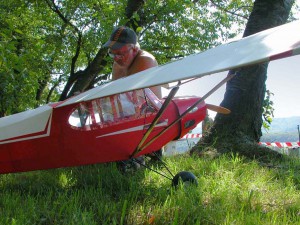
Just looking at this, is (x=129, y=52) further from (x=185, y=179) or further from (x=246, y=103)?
(x=246, y=103)

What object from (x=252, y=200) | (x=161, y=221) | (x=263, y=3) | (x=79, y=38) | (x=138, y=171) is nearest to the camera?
(x=161, y=221)

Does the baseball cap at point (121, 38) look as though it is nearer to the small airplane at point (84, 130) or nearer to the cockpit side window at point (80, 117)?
the small airplane at point (84, 130)

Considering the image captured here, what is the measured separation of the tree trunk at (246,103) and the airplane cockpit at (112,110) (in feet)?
6.53

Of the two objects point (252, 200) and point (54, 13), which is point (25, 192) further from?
point (54, 13)

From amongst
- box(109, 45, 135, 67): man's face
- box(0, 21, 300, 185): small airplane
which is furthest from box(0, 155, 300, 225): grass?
box(109, 45, 135, 67): man's face

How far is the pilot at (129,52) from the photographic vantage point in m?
4.22

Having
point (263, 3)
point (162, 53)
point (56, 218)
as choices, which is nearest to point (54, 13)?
point (162, 53)

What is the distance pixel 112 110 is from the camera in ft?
12.0

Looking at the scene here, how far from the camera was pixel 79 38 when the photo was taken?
40.1ft

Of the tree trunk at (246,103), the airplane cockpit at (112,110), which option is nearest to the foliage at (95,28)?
the tree trunk at (246,103)

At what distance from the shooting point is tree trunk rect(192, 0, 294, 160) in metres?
5.53

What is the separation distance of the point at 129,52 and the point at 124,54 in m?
0.07

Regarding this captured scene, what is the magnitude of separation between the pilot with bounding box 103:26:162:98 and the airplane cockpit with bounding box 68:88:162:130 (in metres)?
0.47

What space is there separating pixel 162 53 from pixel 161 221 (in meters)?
11.0
